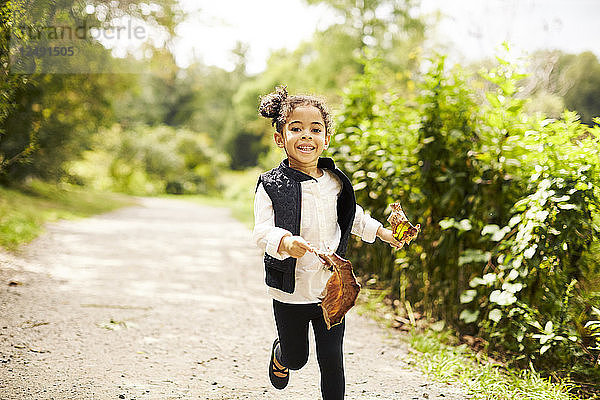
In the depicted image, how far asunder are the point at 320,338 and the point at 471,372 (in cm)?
155

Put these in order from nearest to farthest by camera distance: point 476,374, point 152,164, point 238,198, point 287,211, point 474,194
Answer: point 287,211 → point 476,374 → point 474,194 → point 238,198 → point 152,164

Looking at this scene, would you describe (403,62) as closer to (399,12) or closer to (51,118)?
(399,12)

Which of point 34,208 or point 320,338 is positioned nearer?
point 320,338

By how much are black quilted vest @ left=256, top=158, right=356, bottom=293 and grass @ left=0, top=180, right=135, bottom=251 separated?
5.72 meters

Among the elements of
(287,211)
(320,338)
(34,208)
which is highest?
(287,211)

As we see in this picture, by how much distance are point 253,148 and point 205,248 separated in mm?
28801

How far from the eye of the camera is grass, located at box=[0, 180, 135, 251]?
7622mm

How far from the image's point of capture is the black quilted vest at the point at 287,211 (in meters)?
2.35

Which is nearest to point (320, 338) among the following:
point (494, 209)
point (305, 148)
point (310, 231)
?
point (310, 231)

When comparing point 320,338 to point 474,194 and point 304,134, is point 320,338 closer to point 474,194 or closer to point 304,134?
point 304,134

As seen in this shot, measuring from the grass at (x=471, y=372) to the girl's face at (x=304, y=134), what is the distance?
6.19 ft

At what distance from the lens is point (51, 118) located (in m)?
11.0

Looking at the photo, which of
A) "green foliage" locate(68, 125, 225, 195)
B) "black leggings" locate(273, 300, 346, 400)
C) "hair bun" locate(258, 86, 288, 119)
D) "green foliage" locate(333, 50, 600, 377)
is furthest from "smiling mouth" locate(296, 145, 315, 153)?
"green foliage" locate(68, 125, 225, 195)

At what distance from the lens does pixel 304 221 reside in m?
2.42
